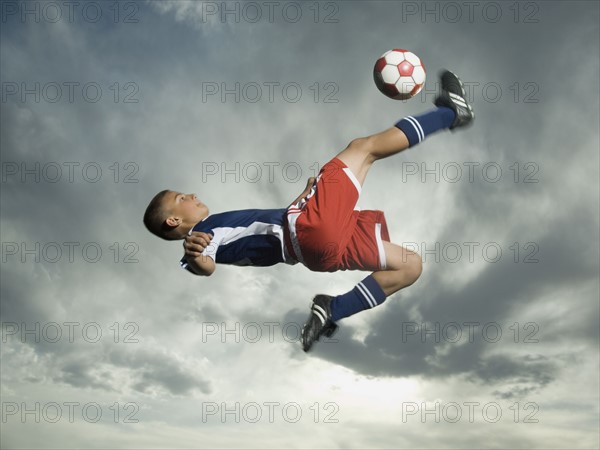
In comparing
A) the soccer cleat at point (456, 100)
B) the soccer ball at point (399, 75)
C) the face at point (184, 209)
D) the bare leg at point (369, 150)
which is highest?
the soccer ball at point (399, 75)

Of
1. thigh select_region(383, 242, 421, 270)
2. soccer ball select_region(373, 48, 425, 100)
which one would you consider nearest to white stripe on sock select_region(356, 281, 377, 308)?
thigh select_region(383, 242, 421, 270)

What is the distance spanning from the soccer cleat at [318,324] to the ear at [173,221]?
6.38 feet

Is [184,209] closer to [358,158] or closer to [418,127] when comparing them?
[358,158]

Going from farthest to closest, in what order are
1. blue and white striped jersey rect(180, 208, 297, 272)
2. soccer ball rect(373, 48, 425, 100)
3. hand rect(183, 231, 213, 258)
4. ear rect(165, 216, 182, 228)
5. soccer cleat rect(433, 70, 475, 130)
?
soccer ball rect(373, 48, 425, 100) < soccer cleat rect(433, 70, 475, 130) < ear rect(165, 216, 182, 228) < blue and white striped jersey rect(180, 208, 297, 272) < hand rect(183, 231, 213, 258)

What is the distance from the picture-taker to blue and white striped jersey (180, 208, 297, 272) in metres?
7.66

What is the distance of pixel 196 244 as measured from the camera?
707 cm

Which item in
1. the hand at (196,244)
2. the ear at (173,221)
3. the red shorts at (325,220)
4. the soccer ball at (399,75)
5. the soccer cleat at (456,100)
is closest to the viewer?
the hand at (196,244)

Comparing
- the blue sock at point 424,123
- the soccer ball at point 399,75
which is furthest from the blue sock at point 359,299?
the soccer ball at point 399,75

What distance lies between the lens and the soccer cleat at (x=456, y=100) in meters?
8.03

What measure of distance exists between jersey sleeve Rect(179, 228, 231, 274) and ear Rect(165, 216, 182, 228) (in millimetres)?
488

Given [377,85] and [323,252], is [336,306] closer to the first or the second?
[323,252]

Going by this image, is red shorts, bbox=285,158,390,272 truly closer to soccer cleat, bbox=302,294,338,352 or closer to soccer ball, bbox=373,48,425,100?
soccer cleat, bbox=302,294,338,352

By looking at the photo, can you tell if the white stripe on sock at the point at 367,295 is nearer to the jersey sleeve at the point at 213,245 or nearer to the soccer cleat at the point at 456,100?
the jersey sleeve at the point at 213,245

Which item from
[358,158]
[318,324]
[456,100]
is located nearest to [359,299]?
[318,324]
